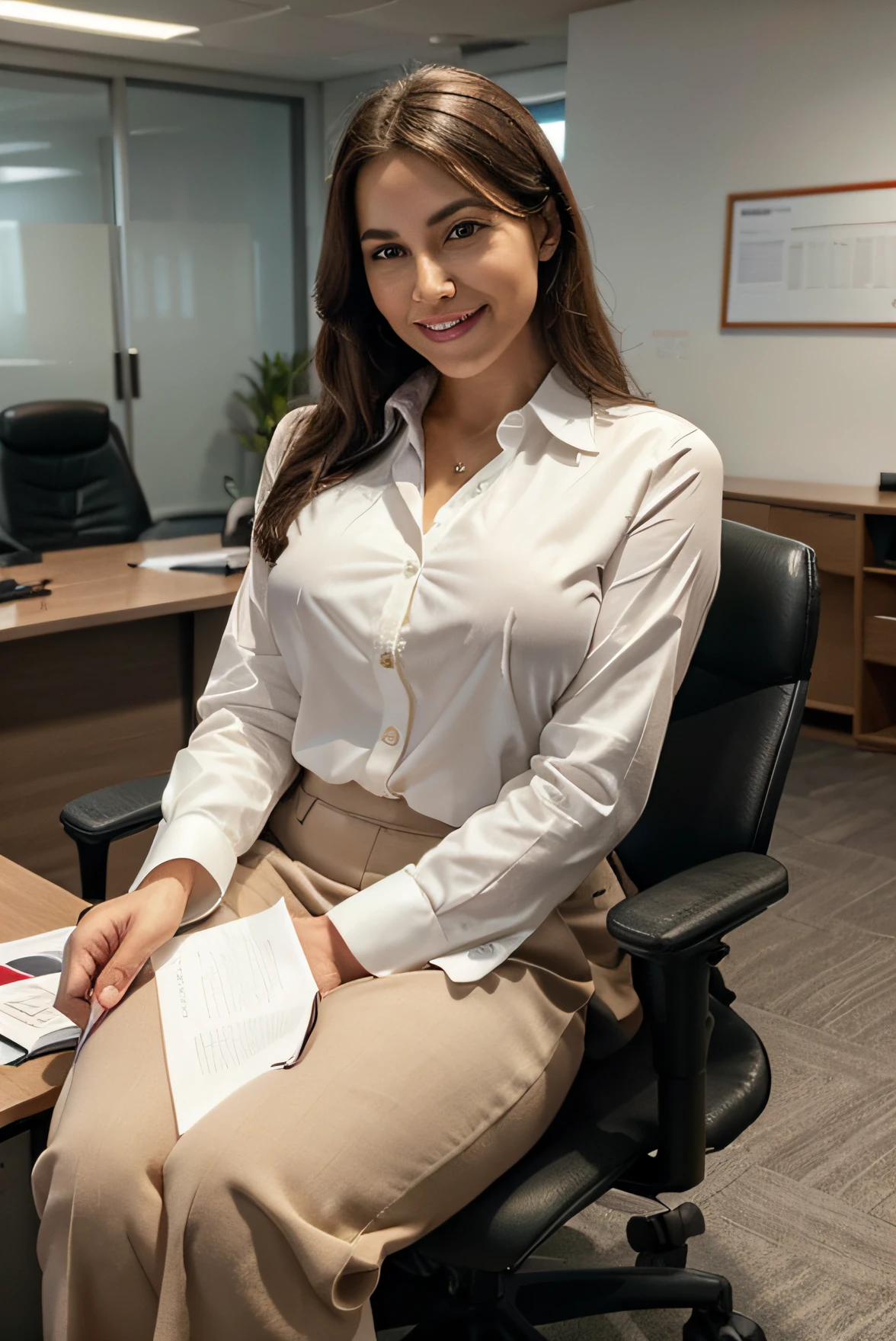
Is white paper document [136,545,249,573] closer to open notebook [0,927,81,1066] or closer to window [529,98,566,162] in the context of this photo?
open notebook [0,927,81,1066]

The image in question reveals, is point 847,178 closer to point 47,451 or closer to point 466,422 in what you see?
point 47,451

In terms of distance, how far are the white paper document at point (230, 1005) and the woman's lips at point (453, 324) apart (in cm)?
67

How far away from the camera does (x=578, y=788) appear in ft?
4.23

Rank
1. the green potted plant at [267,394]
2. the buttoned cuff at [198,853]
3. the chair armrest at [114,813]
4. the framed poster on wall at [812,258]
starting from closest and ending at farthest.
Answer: the buttoned cuff at [198,853], the chair armrest at [114,813], the framed poster on wall at [812,258], the green potted plant at [267,394]

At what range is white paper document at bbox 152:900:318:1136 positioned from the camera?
3.70ft

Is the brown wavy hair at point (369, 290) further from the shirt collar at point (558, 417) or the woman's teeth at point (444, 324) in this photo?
the woman's teeth at point (444, 324)

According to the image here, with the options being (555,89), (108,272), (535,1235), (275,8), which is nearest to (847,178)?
(555,89)

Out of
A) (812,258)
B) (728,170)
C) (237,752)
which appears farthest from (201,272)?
(237,752)

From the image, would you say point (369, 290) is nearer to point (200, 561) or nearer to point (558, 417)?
point (558, 417)

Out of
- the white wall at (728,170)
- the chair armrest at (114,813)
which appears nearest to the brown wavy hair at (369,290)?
the chair armrest at (114,813)

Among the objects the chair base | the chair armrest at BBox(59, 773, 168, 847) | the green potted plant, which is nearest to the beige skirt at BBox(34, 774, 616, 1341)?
the chair armrest at BBox(59, 773, 168, 847)

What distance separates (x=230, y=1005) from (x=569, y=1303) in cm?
69

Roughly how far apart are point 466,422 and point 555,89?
5.05 m

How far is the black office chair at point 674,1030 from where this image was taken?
1148mm
